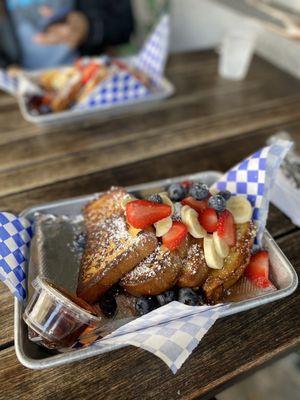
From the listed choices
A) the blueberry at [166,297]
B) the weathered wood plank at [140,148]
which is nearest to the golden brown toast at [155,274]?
the blueberry at [166,297]

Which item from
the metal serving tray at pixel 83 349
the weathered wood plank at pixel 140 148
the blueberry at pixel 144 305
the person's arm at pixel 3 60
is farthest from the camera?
the person's arm at pixel 3 60

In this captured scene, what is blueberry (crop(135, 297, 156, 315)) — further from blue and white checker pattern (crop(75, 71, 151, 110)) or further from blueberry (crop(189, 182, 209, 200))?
blue and white checker pattern (crop(75, 71, 151, 110))

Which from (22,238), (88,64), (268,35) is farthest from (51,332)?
(268,35)

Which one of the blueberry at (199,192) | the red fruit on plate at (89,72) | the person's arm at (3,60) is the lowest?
the person's arm at (3,60)

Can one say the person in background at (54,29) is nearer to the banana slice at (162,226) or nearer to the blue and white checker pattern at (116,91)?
the blue and white checker pattern at (116,91)

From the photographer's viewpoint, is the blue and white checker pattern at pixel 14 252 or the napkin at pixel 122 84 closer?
the blue and white checker pattern at pixel 14 252

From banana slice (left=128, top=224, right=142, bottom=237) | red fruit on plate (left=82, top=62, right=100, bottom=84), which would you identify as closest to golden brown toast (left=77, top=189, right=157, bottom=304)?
banana slice (left=128, top=224, right=142, bottom=237)

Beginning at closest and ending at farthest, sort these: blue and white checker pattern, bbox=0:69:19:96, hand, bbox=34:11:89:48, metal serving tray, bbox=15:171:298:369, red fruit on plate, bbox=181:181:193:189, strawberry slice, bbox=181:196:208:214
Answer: metal serving tray, bbox=15:171:298:369, strawberry slice, bbox=181:196:208:214, red fruit on plate, bbox=181:181:193:189, blue and white checker pattern, bbox=0:69:19:96, hand, bbox=34:11:89:48
